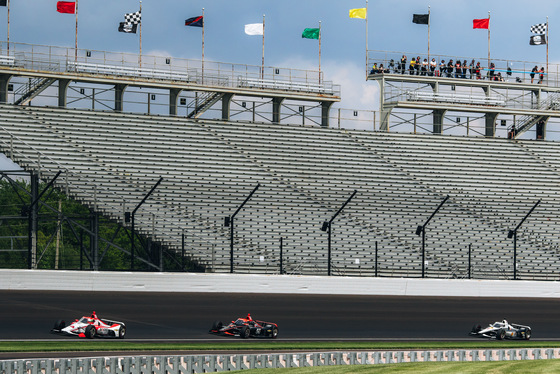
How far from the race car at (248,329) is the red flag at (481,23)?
110 feet

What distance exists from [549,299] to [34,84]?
2324 centimetres

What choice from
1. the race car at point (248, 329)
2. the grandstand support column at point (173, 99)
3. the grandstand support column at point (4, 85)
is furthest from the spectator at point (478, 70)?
the race car at point (248, 329)

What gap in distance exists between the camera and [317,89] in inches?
2032

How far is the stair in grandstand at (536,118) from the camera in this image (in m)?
56.2

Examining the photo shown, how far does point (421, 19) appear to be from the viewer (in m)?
57.0

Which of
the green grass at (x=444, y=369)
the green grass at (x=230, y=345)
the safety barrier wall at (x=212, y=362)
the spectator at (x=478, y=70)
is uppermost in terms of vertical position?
the spectator at (x=478, y=70)

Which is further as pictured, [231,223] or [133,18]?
[133,18]

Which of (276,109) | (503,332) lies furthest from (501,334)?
(276,109)

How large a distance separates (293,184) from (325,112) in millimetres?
8959

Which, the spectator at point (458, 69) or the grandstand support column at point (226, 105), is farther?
the spectator at point (458, 69)

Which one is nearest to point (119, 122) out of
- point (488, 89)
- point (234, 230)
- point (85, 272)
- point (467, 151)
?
point (234, 230)

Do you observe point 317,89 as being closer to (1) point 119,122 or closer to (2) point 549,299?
(1) point 119,122

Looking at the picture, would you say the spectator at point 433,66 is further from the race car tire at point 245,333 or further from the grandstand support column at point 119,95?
the race car tire at point 245,333

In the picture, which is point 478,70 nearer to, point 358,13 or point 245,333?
point 358,13
